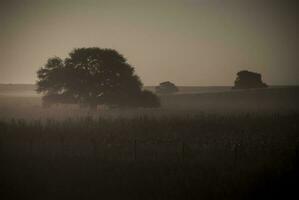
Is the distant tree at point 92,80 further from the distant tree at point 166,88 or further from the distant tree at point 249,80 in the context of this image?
the distant tree at point 166,88

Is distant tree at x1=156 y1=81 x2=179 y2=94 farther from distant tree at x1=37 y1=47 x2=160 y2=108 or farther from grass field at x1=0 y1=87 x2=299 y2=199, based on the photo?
grass field at x1=0 y1=87 x2=299 y2=199

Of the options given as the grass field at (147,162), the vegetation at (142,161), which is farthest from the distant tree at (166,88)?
the vegetation at (142,161)

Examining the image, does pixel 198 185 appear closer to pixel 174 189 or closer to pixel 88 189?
pixel 174 189

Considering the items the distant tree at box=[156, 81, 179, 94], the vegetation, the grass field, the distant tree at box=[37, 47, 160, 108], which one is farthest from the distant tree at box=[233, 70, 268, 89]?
the vegetation

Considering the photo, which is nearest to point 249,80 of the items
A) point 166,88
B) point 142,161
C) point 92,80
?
point 166,88

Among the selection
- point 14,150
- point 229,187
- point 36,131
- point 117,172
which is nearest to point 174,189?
point 229,187

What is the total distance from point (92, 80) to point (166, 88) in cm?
5832

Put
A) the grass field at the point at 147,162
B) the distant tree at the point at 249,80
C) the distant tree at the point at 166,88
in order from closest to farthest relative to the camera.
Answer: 1. the grass field at the point at 147,162
2. the distant tree at the point at 249,80
3. the distant tree at the point at 166,88

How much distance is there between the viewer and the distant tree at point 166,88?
307 ft

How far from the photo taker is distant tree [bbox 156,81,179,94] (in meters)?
93.6

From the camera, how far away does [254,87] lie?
3290 inches

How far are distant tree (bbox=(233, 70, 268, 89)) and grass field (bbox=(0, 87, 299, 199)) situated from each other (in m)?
62.6

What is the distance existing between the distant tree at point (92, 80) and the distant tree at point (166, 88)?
54.2 metres

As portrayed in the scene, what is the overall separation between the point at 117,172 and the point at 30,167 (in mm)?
2948
